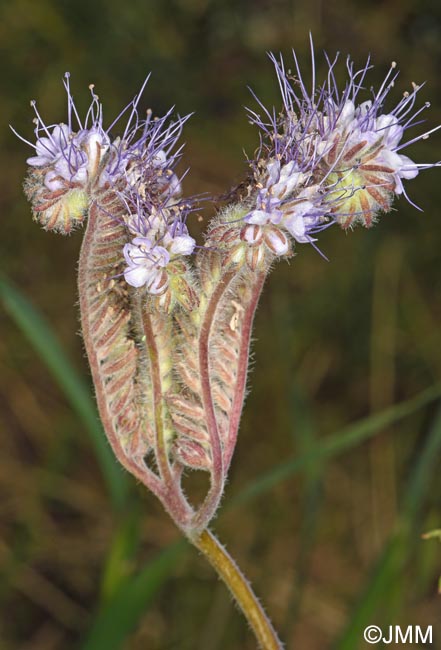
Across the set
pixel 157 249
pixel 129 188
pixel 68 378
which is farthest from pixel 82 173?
pixel 68 378

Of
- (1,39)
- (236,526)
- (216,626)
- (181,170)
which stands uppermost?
(1,39)

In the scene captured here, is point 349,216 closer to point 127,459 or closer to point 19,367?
point 127,459

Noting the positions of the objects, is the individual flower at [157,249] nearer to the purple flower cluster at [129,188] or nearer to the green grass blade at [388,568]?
the purple flower cluster at [129,188]

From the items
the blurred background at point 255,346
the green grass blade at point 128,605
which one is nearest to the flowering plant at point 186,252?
the green grass blade at point 128,605

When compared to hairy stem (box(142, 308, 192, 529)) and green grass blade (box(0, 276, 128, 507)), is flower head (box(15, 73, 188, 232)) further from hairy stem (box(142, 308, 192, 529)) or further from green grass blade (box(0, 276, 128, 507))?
green grass blade (box(0, 276, 128, 507))

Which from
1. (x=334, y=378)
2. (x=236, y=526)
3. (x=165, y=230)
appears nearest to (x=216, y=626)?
(x=236, y=526)

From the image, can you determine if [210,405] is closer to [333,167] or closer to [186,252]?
[186,252]

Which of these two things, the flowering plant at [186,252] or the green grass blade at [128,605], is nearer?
the flowering plant at [186,252]
